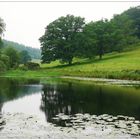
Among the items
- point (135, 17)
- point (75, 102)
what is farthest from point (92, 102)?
point (135, 17)

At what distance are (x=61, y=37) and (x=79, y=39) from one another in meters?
7.10

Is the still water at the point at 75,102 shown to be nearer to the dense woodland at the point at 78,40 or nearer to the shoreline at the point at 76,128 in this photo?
the shoreline at the point at 76,128

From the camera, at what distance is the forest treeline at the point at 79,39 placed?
3831 inches

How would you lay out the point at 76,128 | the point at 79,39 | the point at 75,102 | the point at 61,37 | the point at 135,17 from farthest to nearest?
the point at 135,17
the point at 61,37
the point at 79,39
the point at 75,102
the point at 76,128

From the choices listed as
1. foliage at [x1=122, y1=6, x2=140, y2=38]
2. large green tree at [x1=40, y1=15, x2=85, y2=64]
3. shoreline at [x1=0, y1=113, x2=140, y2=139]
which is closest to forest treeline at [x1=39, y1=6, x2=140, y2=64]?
large green tree at [x1=40, y1=15, x2=85, y2=64]

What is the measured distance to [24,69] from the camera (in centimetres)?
9412

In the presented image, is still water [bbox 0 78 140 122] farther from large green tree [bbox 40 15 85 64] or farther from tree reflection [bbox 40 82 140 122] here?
Answer: large green tree [bbox 40 15 85 64]

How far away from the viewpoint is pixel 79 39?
320 ft

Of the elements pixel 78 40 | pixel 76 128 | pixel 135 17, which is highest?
pixel 135 17

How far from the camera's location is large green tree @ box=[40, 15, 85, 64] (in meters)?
99.4

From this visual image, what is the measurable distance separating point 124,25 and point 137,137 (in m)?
92.3

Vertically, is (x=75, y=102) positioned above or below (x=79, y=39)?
below

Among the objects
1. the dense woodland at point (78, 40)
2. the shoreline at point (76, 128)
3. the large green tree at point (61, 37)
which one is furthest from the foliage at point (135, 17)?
the shoreline at point (76, 128)

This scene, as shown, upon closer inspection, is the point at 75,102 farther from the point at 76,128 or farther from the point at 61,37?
the point at 61,37
